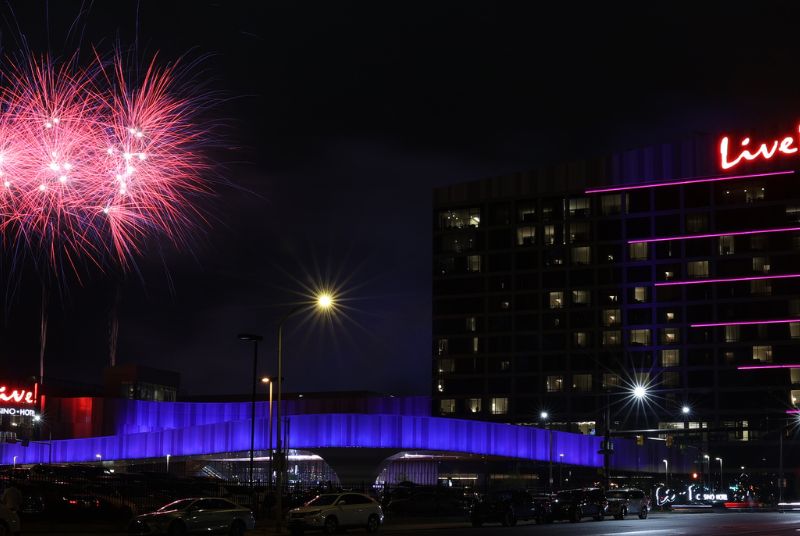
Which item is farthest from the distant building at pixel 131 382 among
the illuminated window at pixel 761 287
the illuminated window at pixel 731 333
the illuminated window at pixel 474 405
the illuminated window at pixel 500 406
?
the illuminated window at pixel 761 287

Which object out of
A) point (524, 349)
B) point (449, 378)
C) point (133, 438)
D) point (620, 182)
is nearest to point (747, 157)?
point (620, 182)

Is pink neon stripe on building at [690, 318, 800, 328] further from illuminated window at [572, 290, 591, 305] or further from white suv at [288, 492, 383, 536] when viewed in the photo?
white suv at [288, 492, 383, 536]

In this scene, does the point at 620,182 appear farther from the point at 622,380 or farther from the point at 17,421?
the point at 17,421

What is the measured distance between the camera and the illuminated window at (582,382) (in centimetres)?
15050

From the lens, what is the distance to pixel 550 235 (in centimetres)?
15675

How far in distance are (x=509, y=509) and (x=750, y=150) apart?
10564 cm

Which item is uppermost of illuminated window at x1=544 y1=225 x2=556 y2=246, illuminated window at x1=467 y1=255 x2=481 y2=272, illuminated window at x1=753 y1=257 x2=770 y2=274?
illuminated window at x1=544 y1=225 x2=556 y2=246

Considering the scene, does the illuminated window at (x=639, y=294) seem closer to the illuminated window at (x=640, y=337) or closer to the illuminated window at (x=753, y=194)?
the illuminated window at (x=640, y=337)

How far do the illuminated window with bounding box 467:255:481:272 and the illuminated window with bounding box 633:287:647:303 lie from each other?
934 inches

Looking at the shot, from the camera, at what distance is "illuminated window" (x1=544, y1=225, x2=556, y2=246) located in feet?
513

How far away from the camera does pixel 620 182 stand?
504 ft

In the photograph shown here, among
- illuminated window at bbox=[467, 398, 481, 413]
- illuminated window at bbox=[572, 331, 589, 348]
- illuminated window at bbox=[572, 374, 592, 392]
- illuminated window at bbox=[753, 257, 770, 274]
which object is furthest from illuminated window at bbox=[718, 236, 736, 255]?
illuminated window at bbox=[467, 398, 481, 413]

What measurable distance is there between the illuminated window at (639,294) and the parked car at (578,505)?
307 ft

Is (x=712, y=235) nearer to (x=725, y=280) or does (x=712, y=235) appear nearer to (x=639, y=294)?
(x=725, y=280)
